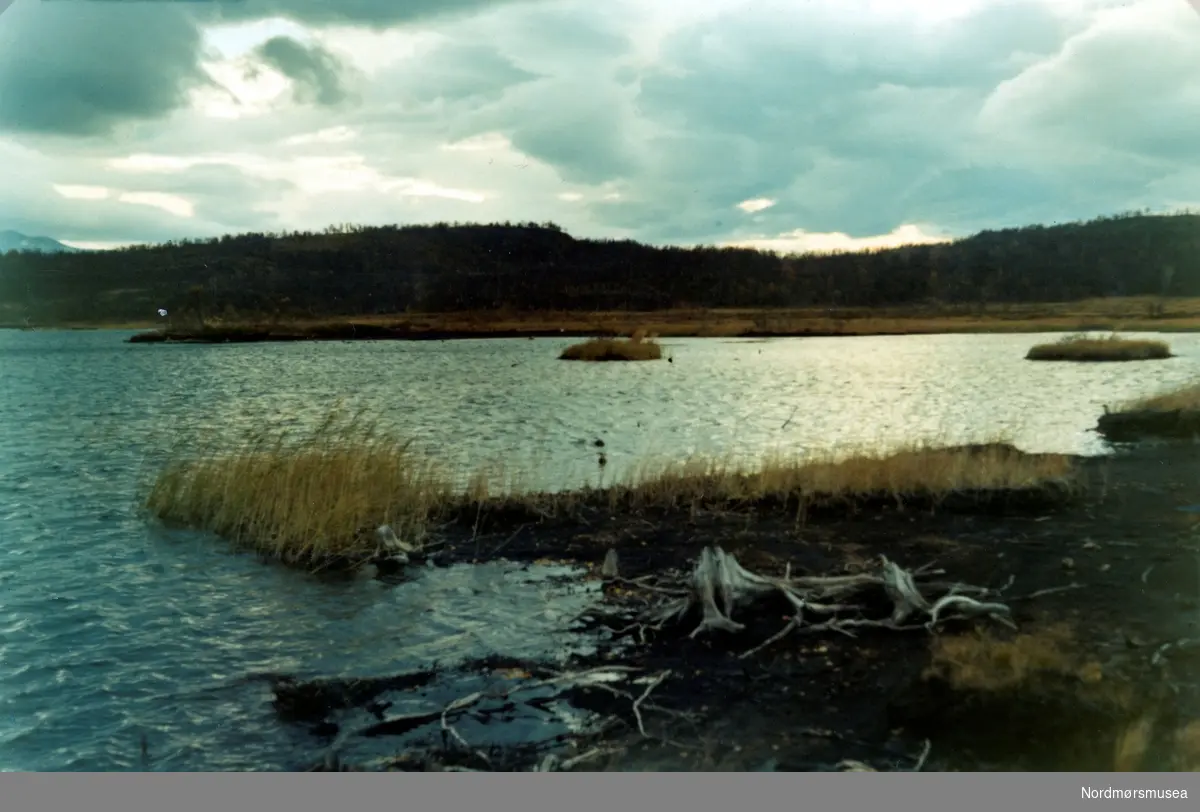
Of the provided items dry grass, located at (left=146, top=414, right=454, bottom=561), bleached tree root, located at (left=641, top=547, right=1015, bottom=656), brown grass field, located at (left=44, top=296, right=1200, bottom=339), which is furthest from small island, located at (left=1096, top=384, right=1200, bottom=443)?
dry grass, located at (left=146, top=414, right=454, bottom=561)

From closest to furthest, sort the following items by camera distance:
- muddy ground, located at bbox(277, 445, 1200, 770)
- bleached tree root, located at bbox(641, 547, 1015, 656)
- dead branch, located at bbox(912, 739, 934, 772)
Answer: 1. dead branch, located at bbox(912, 739, 934, 772)
2. muddy ground, located at bbox(277, 445, 1200, 770)
3. bleached tree root, located at bbox(641, 547, 1015, 656)

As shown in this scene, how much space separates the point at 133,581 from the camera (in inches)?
231

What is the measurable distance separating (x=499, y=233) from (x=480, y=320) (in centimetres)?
71

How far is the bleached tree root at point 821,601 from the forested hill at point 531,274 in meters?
1.97

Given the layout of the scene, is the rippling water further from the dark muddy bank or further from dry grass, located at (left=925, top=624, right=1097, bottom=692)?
dry grass, located at (left=925, top=624, right=1097, bottom=692)

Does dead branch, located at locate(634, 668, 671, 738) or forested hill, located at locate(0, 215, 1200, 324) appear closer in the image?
dead branch, located at locate(634, 668, 671, 738)

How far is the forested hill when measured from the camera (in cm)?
548

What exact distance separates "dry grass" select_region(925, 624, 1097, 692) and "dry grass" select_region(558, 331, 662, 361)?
277 cm

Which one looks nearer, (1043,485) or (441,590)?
(441,590)

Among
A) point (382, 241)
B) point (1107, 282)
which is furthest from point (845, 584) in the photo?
point (382, 241)

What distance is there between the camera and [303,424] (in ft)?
20.9

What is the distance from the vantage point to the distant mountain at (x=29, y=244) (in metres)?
5.28

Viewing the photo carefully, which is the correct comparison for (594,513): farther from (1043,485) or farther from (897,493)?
(1043,485)

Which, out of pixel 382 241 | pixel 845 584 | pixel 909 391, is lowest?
pixel 845 584
